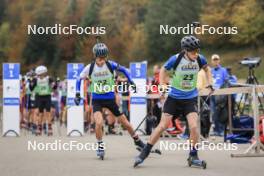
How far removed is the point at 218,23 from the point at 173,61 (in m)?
71.0

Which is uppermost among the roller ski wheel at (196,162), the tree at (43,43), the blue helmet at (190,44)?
the tree at (43,43)

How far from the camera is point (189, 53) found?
35.0 feet

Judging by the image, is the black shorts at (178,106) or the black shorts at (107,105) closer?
the black shorts at (178,106)

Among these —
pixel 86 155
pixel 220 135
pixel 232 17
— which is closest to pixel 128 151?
pixel 86 155

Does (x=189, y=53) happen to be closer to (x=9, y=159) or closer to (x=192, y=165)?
(x=192, y=165)

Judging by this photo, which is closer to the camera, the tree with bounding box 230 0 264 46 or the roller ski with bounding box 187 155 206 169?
the roller ski with bounding box 187 155 206 169

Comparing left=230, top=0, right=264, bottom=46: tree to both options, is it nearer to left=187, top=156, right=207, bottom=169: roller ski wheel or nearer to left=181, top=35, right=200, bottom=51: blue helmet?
left=181, top=35, right=200, bottom=51: blue helmet

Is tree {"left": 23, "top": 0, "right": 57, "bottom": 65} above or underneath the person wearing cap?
above

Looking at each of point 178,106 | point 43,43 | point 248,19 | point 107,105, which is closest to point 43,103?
point 107,105

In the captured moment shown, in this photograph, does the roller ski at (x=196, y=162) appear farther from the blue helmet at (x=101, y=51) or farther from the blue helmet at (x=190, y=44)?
the blue helmet at (x=101, y=51)

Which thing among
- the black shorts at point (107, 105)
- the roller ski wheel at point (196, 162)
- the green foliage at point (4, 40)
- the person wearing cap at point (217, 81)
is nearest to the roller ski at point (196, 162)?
the roller ski wheel at point (196, 162)

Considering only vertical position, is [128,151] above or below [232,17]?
below

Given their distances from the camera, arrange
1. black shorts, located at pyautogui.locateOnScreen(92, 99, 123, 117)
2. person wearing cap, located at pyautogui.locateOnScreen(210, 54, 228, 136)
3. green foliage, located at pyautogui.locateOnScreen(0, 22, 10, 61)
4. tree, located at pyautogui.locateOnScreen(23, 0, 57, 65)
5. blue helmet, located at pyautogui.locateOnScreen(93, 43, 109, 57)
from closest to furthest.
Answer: blue helmet, located at pyautogui.locateOnScreen(93, 43, 109, 57) → black shorts, located at pyautogui.locateOnScreen(92, 99, 123, 117) → person wearing cap, located at pyautogui.locateOnScreen(210, 54, 228, 136) → tree, located at pyautogui.locateOnScreen(23, 0, 57, 65) → green foliage, located at pyautogui.locateOnScreen(0, 22, 10, 61)

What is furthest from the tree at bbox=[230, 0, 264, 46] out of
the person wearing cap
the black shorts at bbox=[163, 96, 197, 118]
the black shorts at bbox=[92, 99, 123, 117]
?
the black shorts at bbox=[163, 96, 197, 118]
